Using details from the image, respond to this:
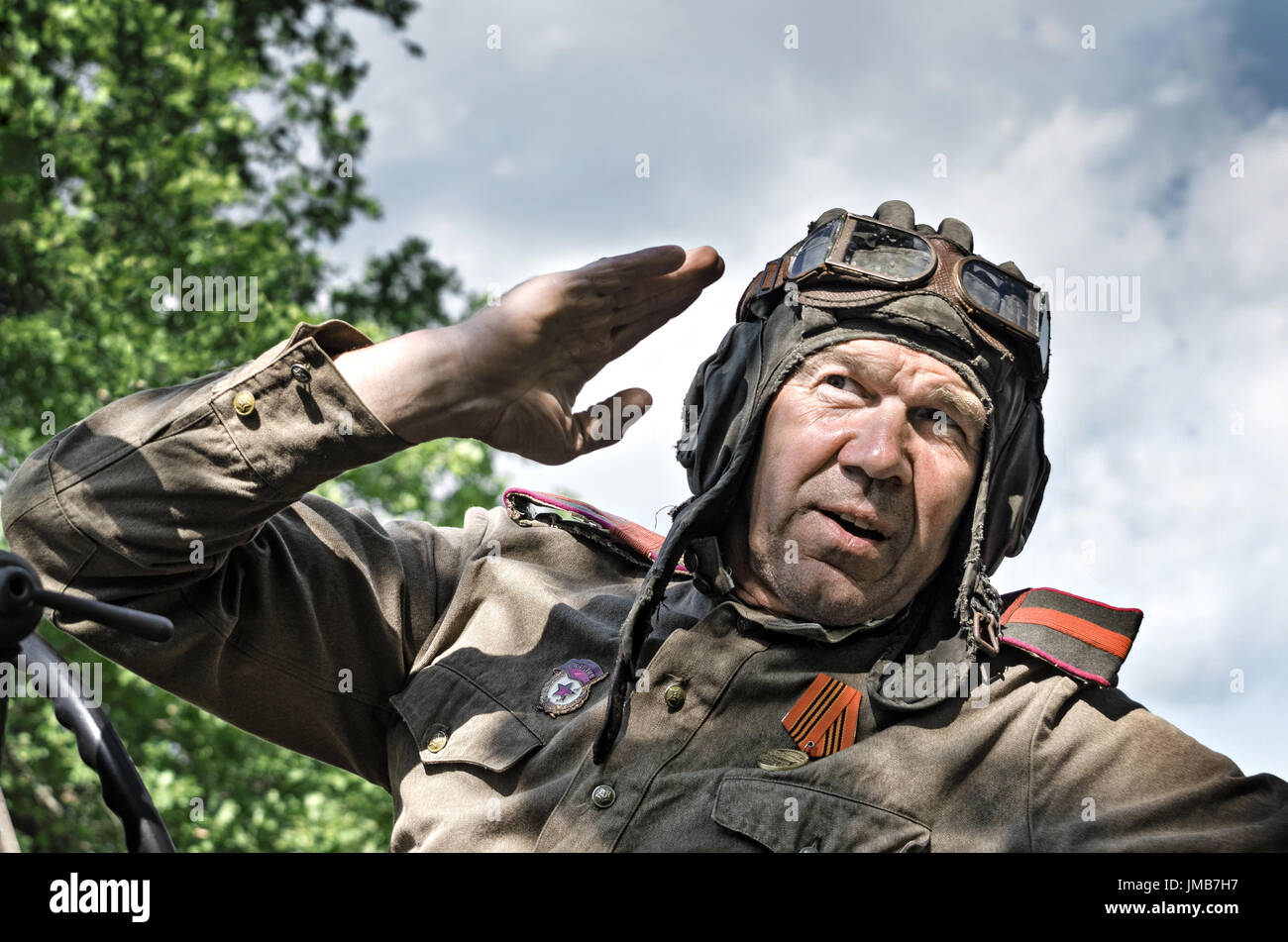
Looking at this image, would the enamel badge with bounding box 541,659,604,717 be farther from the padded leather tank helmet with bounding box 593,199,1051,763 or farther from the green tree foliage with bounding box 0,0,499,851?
the green tree foliage with bounding box 0,0,499,851

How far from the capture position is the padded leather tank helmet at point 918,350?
3035 millimetres

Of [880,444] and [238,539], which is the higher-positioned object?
[880,444]

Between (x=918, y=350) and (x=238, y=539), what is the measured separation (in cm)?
164

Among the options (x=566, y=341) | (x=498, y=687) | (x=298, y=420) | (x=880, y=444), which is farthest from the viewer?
(x=498, y=687)

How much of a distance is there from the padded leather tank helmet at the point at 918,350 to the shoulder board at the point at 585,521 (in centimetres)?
21

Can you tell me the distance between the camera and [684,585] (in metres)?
3.39

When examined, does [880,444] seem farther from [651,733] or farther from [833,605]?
[651,733]

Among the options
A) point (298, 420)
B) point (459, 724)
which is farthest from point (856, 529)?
point (298, 420)

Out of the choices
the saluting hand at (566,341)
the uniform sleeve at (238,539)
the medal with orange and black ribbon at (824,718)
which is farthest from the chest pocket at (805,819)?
the uniform sleeve at (238,539)

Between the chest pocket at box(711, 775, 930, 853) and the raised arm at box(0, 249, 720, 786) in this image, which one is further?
the raised arm at box(0, 249, 720, 786)

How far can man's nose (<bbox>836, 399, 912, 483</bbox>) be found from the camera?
287 cm

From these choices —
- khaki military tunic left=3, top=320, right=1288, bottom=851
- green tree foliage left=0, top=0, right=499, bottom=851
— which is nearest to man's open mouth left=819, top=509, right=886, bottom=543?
khaki military tunic left=3, top=320, right=1288, bottom=851

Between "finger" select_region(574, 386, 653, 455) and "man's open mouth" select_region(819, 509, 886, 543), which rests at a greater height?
"finger" select_region(574, 386, 653, 455)
